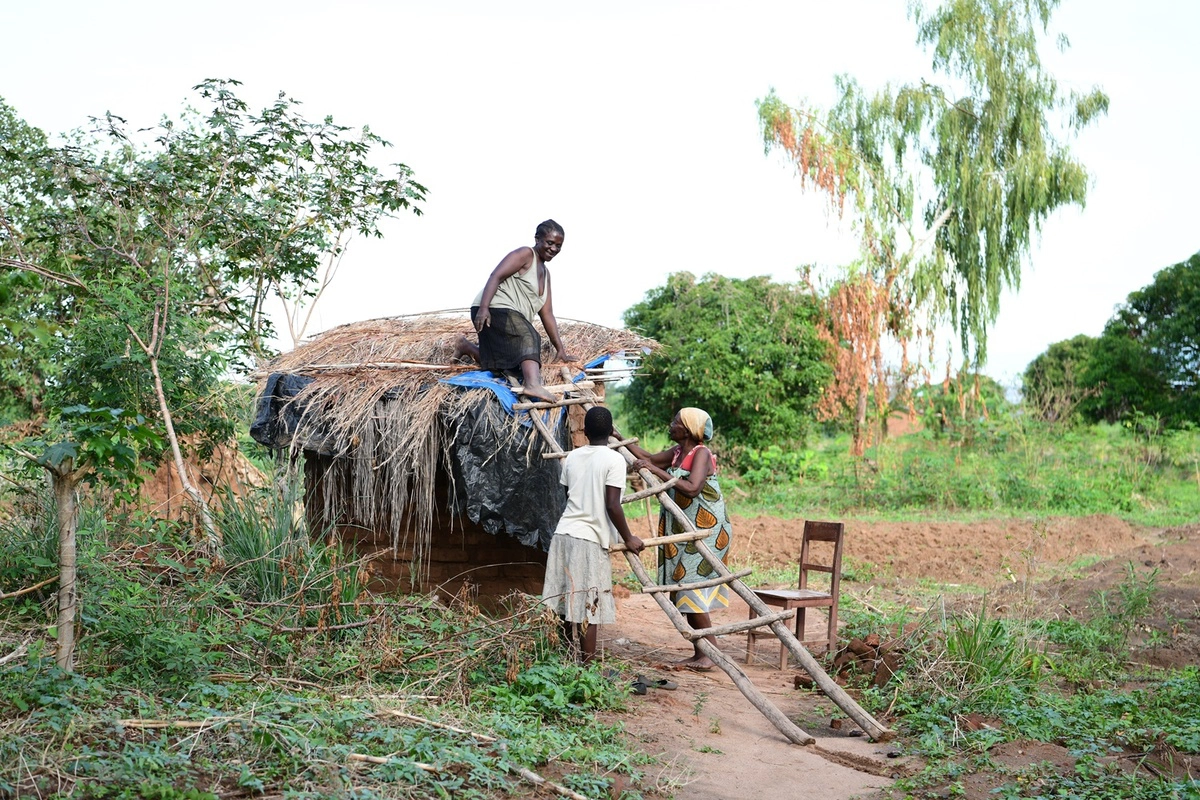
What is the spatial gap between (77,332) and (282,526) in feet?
7.11

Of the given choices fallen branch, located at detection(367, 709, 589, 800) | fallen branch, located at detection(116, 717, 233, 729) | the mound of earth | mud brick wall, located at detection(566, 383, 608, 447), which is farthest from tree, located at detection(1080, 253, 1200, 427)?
fallen branch, located at detection(116, 717, 233, 729)

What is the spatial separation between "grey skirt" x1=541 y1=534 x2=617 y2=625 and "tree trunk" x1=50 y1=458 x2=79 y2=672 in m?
2.29

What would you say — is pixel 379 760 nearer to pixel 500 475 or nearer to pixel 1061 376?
pixel 500 475

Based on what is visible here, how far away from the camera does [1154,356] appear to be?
2064 centimetres

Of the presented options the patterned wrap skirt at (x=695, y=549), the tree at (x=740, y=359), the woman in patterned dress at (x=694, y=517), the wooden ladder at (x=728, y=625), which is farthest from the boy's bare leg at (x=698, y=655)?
the tree at (x=740, y=359)

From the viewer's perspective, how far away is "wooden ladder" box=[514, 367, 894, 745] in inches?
204

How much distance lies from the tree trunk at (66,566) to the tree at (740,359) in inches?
514

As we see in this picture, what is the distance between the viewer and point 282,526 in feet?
19.5

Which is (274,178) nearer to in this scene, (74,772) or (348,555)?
(348,555)

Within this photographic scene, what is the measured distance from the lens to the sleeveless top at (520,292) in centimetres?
666

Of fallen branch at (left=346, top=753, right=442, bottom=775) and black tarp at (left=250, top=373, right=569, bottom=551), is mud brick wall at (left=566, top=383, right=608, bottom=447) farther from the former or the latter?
fallen branch at (left=346, top=753, right=442, bottom=775)

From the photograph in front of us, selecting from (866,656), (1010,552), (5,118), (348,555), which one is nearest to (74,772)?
(348,555)

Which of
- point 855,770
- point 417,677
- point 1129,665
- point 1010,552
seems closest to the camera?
point 855,770

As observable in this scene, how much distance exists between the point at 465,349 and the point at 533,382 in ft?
2.50
